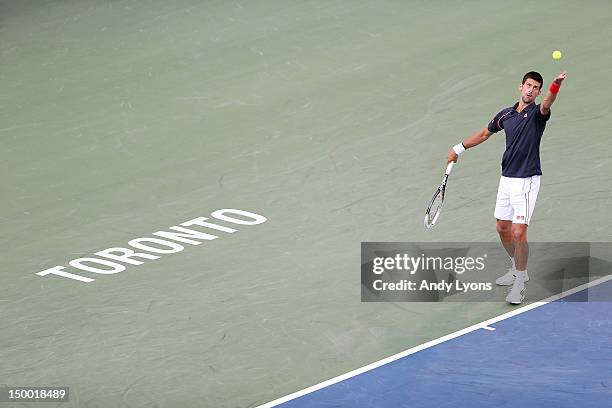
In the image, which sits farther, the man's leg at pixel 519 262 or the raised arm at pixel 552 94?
the man's leg at pixel 519 262

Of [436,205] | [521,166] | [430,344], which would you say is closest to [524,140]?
[521,166]

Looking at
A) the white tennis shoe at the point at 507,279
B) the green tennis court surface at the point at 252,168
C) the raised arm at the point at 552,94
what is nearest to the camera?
the raised arm at the point at 552,94

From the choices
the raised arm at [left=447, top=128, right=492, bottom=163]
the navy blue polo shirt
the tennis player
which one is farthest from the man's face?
the raised arm at [left=447, top=128, right=492, bottom=163]

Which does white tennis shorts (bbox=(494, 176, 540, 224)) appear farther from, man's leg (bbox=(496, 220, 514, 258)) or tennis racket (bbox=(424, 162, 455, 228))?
tennis racket (bbox=(424, 162, 455, 228))

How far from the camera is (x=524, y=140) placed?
15.2m

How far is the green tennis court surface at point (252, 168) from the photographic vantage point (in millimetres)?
15133

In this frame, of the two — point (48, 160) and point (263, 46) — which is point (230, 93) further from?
point (48, 160)

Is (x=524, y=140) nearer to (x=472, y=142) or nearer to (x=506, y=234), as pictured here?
(x=472, y=142)

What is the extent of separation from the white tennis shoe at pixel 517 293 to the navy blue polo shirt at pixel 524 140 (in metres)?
1.25

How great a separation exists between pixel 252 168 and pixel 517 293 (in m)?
5.50

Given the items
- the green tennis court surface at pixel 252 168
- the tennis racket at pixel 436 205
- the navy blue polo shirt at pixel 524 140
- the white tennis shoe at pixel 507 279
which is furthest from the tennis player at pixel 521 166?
the green tennis court surface at pixel 252 168

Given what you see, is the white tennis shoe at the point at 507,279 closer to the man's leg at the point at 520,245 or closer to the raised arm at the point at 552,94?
the man's leg at the point at 520,245

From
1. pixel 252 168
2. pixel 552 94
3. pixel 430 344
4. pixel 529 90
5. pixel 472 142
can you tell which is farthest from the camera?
pixel 252 168

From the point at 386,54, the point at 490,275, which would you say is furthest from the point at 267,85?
the point at 490,275
